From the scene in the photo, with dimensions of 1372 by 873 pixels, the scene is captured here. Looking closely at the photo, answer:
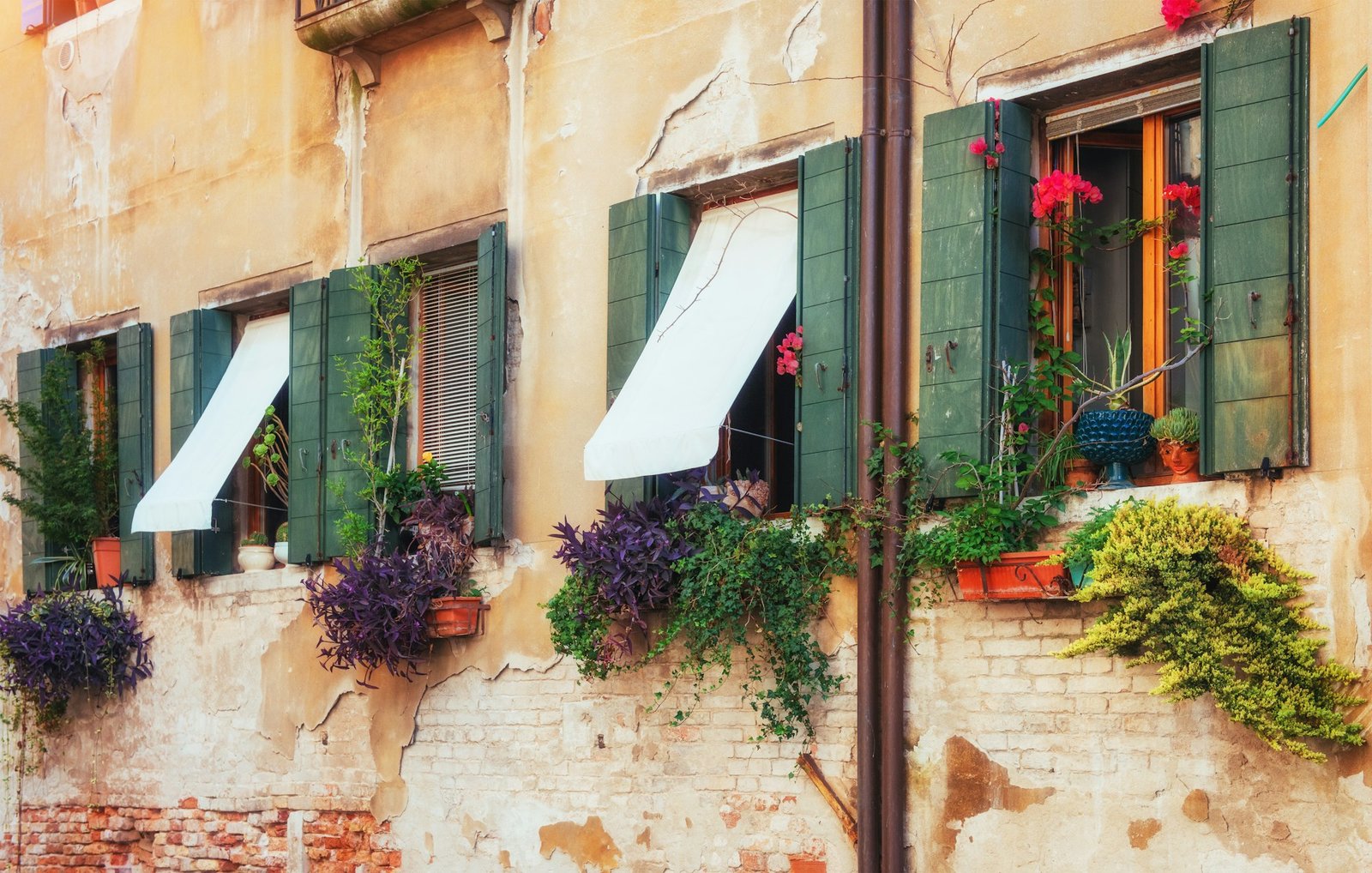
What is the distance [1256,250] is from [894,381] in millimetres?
1603

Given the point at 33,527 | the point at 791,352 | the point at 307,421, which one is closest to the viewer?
the point at 791,352

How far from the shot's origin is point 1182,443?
21.7ft

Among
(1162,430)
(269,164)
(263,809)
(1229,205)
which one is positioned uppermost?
(269,164)

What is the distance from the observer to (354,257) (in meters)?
9.88

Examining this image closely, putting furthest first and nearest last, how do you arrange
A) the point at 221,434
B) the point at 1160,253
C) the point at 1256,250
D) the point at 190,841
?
the point at 190,841 < the point at 221,434 < the point at 1160,253 < the point at 1256,250

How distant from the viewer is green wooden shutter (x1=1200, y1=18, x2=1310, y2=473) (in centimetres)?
620

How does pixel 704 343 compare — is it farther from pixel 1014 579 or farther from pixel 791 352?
pixel 1014 579

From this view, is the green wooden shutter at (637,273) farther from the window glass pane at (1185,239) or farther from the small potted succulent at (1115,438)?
the window glass pane at (1185,239)

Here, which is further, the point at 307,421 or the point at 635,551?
the point at 307,421

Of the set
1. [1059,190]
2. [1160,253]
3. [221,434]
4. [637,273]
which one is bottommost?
[221,434]

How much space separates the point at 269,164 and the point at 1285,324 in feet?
20.7

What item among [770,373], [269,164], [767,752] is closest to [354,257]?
[269,164]

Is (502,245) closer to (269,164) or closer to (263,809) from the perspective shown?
(269,164)

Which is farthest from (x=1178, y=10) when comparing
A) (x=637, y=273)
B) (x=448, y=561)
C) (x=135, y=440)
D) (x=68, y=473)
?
(x=68, y=473)
